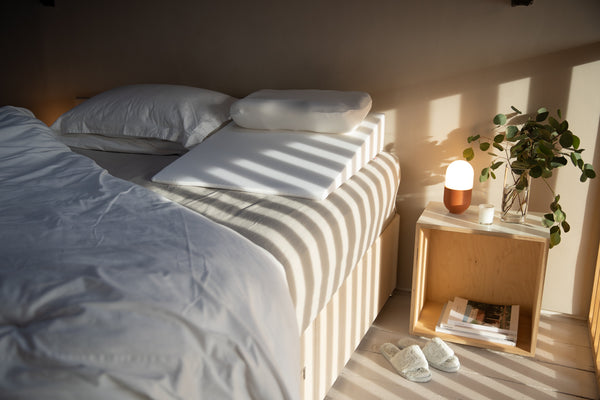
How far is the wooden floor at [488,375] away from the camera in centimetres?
165

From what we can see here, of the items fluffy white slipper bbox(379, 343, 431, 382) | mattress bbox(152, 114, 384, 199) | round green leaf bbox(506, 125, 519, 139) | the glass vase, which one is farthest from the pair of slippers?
round green leaf bbox(506, 125, 519, 139)

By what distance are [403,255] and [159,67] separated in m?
1.42

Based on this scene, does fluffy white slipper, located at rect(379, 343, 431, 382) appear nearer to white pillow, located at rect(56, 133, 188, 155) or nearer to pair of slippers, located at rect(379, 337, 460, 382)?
pair of slippers, located at rect(379, 337, 460, 382)

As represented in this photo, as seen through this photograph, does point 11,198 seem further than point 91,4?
No

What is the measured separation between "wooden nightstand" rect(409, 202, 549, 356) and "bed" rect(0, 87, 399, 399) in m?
0.19

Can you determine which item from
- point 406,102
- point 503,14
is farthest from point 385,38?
point 503,14

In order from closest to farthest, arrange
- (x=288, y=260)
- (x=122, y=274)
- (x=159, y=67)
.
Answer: (x=122, y=274) < (x=288, y=260) < (x=159, y=67)

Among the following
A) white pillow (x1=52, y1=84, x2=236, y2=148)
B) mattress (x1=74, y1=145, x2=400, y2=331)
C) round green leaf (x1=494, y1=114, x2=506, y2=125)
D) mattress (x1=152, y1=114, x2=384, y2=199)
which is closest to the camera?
mattress (x1=74, y1=145, x2=400, y2=331)

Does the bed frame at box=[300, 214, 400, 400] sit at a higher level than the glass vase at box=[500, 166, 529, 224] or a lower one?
lower

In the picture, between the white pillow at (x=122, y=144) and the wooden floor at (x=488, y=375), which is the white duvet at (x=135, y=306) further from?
the white pillow at (x=122, y=144)

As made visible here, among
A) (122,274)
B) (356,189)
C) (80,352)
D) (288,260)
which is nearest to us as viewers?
(80,352)

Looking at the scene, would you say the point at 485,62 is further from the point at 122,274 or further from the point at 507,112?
the point at 122,274

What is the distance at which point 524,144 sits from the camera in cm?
181

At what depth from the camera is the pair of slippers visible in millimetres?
1726
